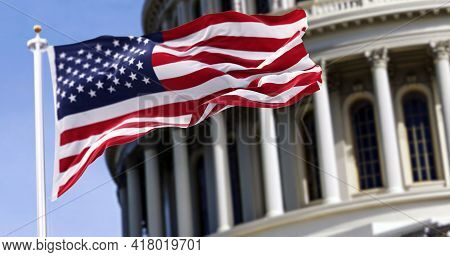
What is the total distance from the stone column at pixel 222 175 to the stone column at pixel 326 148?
4.16 metres

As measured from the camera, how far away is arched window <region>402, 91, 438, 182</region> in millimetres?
51000

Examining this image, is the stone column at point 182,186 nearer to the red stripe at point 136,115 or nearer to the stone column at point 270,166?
the stone column at point 270,166

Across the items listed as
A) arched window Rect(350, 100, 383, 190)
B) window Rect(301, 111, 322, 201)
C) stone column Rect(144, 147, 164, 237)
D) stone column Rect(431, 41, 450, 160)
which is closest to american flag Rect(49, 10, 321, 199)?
stone column Rect(431, 41, 450, 160)

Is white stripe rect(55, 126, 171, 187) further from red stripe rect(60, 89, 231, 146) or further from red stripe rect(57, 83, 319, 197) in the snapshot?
red stripe rect(60, 89, 231, 146)

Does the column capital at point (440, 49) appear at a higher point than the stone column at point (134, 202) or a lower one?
higher

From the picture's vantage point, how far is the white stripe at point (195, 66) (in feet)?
73.0

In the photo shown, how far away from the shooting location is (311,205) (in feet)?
168

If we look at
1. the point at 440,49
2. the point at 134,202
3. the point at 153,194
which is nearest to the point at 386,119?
the point at 440,49

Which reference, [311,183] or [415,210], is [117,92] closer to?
[415,210]

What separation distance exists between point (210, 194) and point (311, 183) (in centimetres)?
556

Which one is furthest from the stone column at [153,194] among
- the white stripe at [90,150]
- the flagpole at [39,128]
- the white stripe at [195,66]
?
the flagpole at [39,128]

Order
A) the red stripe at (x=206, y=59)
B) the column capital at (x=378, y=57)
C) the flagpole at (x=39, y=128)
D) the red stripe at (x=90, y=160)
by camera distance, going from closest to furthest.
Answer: the flagpole at (x=39, y=128)
the red stripe at (x=90, y=160)
the red stripe at (x=206, y=59)
the column capital at (x=378, y=57)
